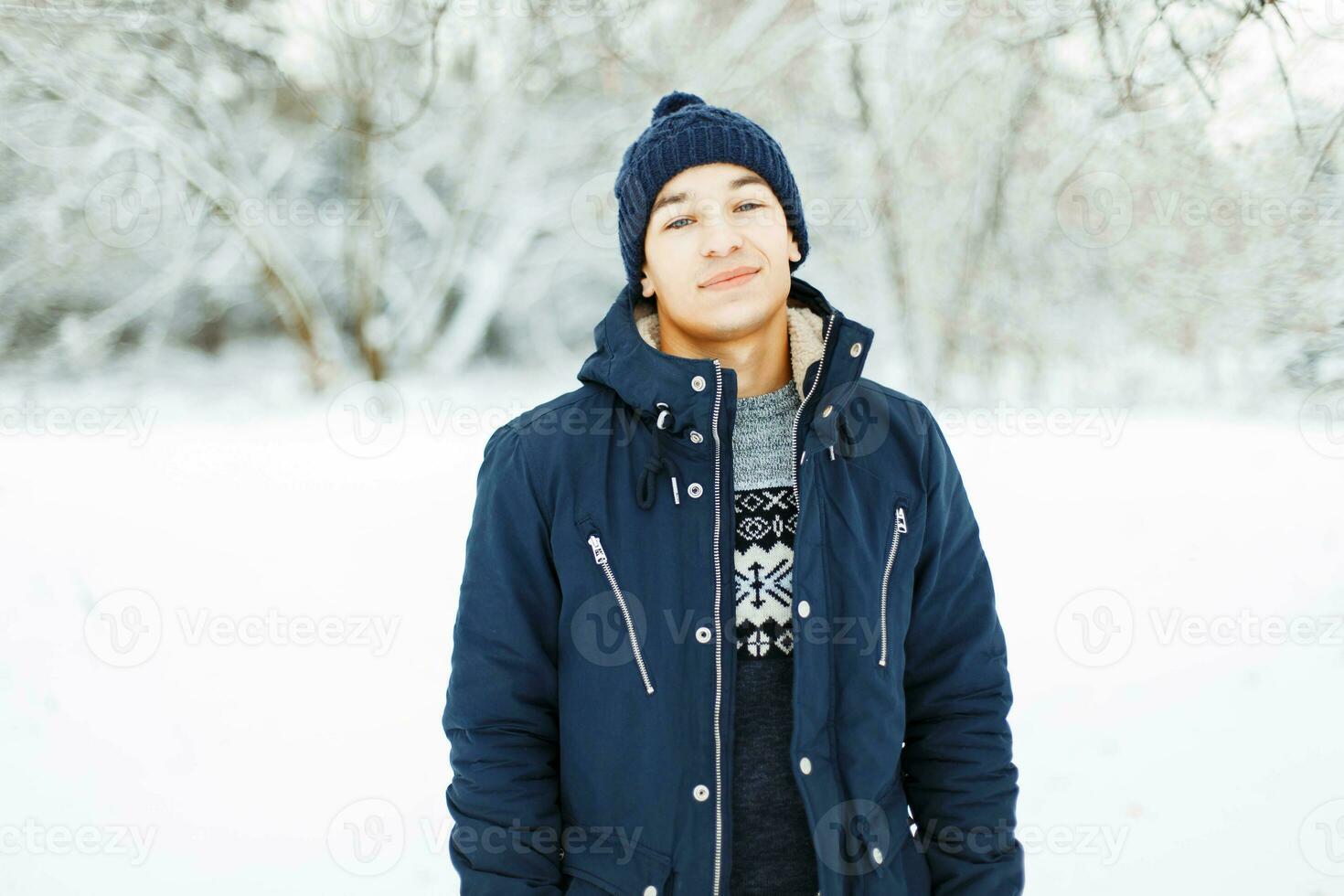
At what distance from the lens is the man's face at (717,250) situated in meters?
1.44

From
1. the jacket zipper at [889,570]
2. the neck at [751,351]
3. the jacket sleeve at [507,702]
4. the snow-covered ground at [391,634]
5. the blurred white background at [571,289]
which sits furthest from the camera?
the blurred white background at [571,289]

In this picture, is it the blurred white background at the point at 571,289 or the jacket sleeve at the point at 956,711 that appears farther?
the blurred white background at the point at 571,289

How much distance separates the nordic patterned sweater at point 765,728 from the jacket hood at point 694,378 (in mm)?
145

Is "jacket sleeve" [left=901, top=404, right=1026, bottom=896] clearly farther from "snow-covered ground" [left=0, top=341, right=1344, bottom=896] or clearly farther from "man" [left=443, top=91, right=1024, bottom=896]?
"snow-covered ground" [left=0, top=341, right=1344, bottom=896]

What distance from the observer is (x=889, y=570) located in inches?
55.2

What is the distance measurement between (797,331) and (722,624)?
1.81 ft

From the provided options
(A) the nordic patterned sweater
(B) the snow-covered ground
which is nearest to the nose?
(A) the nordic patterned sweater

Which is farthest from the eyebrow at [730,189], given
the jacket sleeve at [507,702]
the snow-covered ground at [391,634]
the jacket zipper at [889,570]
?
the snow-covered ground at [391,634]

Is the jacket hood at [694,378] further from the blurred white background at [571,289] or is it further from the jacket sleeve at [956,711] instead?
the blurred white background at [571,289]

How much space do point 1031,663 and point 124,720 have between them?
9.79 ft

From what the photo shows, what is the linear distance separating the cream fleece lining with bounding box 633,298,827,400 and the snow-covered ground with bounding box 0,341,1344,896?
1.70 metres

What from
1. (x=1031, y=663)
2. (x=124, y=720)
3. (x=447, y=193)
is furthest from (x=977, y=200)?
(x=124, y=720)

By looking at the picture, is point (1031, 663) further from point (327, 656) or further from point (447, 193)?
point (447, 193)

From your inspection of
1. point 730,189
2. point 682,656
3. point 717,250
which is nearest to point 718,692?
point 682,656
